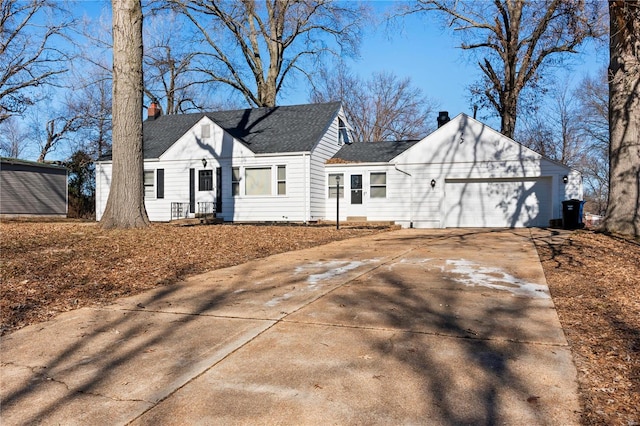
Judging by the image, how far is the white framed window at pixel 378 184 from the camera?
19000 mm

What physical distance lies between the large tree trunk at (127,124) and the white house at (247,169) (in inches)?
336

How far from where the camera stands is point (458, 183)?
18359mm

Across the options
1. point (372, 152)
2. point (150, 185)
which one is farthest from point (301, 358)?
point (150, 185)

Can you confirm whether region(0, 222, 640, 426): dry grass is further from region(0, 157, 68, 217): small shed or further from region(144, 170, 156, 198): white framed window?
region(0, 157, 68, 217): small shed

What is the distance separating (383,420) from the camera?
2.44m

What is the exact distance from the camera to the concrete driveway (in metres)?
2.57

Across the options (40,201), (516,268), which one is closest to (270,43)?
(40,201)

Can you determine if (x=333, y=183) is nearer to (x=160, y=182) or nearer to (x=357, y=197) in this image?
(x=357, y=197)

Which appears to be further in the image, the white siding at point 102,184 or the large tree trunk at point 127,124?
the white siding at point 102,184

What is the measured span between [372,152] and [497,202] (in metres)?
5.58

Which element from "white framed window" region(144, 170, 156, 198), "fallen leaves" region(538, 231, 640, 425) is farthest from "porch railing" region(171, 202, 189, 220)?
"fallen leaves" region(538, 231, 640, 425)

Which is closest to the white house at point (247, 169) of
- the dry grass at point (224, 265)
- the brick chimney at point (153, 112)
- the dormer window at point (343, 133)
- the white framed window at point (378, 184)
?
the dormer window at point (343, 133)

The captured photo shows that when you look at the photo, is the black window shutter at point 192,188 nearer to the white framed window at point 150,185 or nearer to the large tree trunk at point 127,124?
the white framed window at point 150,185

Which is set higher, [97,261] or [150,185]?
[150,185]
